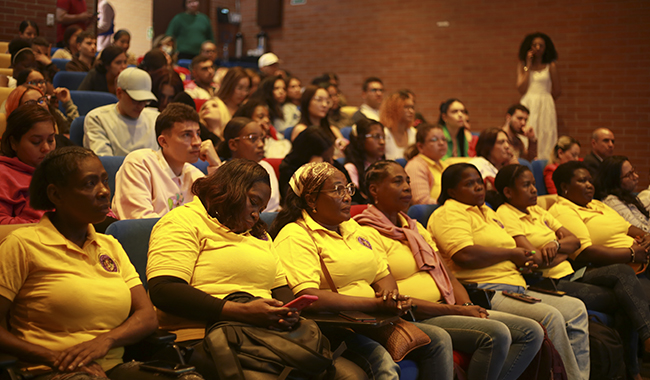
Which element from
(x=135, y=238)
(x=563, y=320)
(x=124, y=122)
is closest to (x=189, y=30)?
(x=124, y=122)

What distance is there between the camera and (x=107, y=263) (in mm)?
1713

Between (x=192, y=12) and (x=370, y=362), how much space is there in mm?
7427

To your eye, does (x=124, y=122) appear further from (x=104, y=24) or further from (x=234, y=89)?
(x=104, y=24)

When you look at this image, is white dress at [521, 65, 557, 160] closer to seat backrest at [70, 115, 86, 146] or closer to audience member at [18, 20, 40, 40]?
seat backrest at [70, 115, 86, 146]

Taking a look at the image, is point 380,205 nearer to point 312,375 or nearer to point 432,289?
point 432,289

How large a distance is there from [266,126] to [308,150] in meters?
0.91

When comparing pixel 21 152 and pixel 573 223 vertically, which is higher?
pixel 21 152

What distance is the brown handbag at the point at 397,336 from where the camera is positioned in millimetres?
2064

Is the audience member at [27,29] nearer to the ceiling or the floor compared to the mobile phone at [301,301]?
nearer to the ceiling

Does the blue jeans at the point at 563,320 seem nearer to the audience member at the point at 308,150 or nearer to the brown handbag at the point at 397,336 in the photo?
the brown handbag at the point at 397,336

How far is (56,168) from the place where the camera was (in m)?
1.61

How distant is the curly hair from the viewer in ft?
6.42

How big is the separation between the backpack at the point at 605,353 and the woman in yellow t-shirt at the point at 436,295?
578mm

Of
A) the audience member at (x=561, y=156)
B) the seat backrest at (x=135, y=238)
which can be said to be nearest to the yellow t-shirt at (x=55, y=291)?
the seat backrest at (x=135, y=238)
